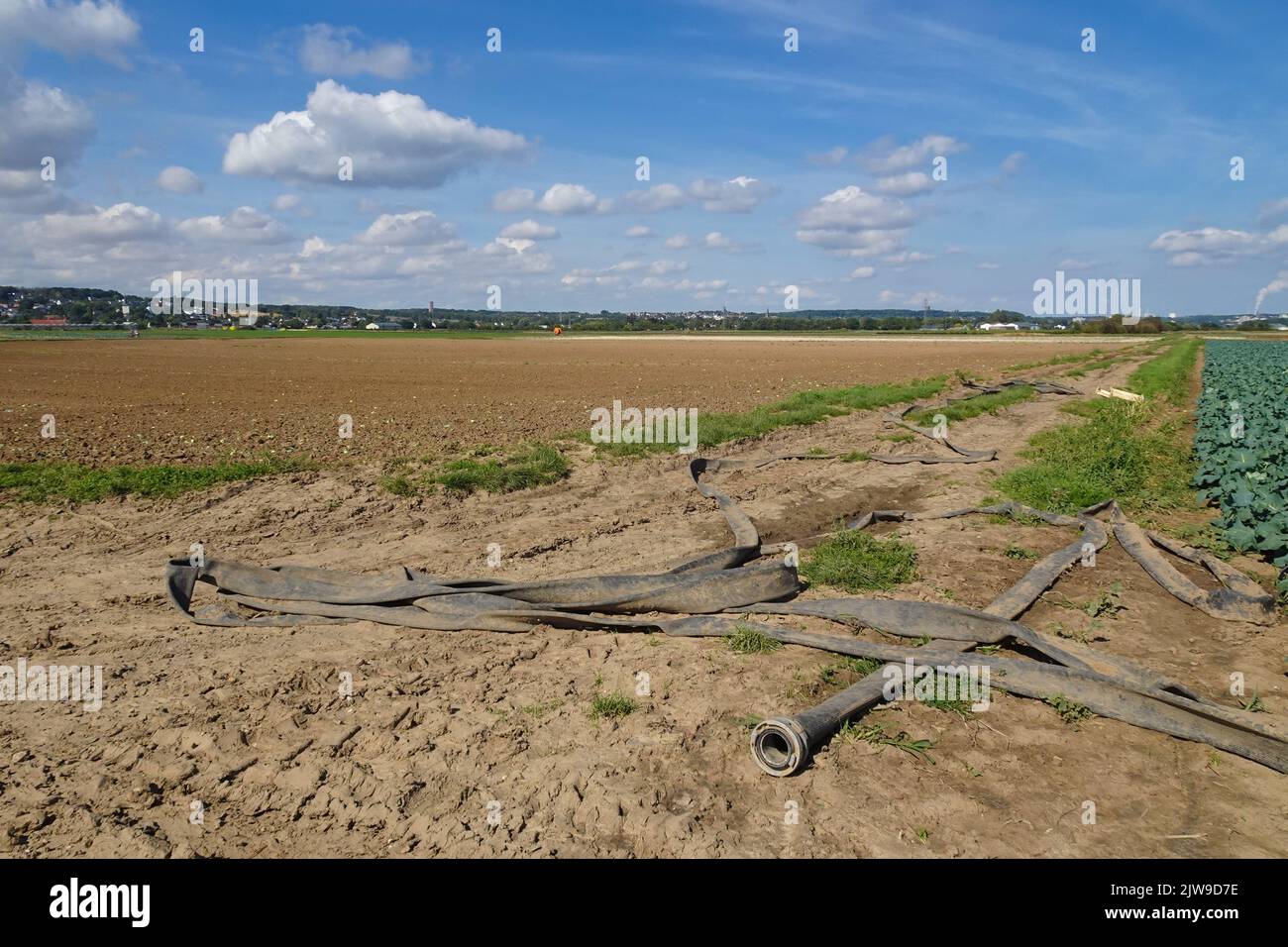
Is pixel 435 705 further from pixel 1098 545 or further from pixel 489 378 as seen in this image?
pixel 489 378

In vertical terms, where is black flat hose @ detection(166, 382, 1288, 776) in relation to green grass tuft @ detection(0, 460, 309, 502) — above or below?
below

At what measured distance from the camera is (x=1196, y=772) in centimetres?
404

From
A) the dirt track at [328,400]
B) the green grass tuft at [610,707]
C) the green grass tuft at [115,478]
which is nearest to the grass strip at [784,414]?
the dirt track at [328,400]

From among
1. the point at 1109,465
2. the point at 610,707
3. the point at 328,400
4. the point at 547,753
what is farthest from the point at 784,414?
the point at 547,753

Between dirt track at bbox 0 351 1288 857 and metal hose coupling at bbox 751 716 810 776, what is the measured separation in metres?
0.09

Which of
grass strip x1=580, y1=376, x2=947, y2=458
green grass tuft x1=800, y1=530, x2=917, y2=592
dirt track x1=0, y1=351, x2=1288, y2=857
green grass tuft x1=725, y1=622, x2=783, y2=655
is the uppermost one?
grass strip x1=580, y1=376, x2=947, y2=458

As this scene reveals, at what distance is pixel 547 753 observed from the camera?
13.8ft

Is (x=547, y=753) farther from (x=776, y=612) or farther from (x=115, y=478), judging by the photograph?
(x=115, y=478)

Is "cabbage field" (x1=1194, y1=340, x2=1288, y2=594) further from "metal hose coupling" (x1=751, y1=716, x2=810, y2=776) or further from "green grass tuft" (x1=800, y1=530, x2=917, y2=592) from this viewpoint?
"metal hose coupling" (x1=751, y1=716, x2=810, y2=776)

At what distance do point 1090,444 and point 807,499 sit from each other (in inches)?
275

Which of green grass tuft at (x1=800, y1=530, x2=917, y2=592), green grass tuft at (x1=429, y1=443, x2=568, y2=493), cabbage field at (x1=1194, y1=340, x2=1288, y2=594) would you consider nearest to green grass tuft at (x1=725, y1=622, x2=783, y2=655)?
green grass tuft at (x1=800, y1=530, x2=917, y2=592)

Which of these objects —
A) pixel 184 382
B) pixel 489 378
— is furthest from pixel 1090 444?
pixel 184 382

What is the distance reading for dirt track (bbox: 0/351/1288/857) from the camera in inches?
140

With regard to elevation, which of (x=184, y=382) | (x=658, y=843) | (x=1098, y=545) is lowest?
(x=658, y=843)
